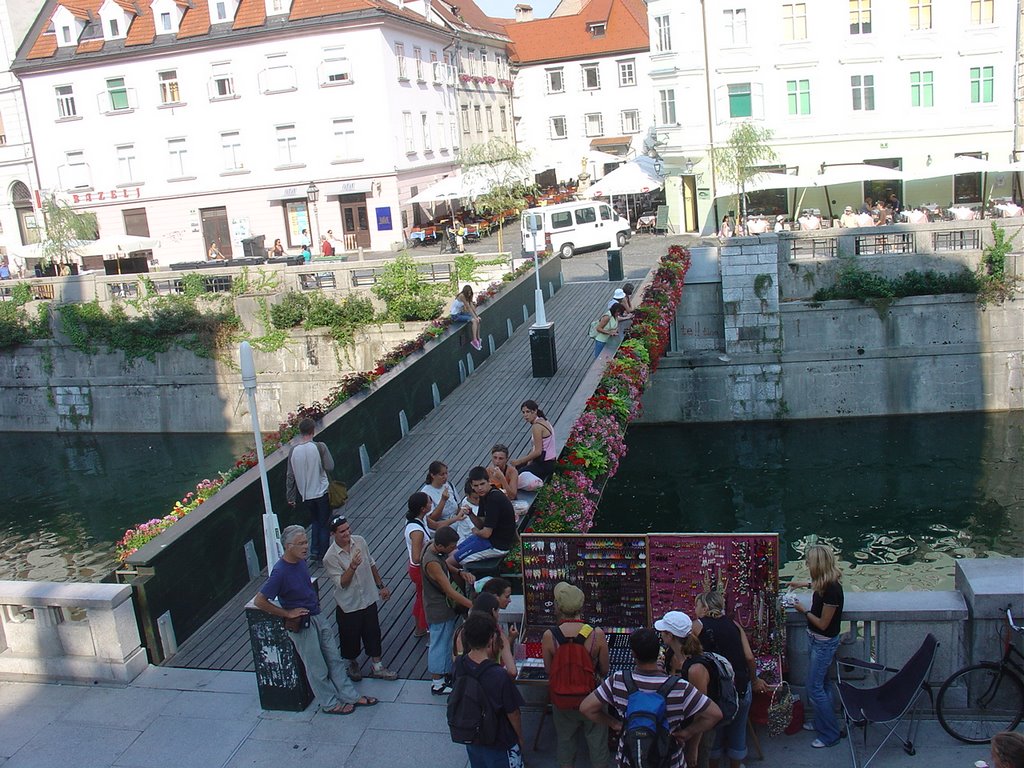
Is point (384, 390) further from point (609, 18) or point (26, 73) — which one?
point (609, 18)

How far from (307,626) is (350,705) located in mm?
846

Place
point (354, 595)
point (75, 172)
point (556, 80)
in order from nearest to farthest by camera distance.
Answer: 1. point (354, 595)
2. point (75, 172)
3. point (556, 80)

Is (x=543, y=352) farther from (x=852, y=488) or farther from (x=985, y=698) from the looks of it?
(x=985, y=698)

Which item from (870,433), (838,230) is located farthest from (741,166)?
(870,433)

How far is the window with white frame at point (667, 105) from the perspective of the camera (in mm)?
40094

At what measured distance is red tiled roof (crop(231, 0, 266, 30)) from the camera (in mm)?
43312

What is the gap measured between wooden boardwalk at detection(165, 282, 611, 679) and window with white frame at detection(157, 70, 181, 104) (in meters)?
26.5

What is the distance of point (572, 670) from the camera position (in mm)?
7379

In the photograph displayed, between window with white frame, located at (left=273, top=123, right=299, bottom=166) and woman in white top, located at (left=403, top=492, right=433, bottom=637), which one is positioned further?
window with white frame, located at (left=273, top=123, right=299, bottom=166)

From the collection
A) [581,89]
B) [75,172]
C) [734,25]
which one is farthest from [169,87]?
[734,25]

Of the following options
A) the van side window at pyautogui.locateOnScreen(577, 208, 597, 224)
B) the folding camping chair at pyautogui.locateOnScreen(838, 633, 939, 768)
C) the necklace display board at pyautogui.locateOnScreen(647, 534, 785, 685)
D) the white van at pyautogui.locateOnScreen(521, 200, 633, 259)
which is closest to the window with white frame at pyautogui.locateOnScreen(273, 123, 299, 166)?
the white van at pyautogui.locateOnScreen(521, 200, 633, 259)

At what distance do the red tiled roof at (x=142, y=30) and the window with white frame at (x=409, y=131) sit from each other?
1170 cm

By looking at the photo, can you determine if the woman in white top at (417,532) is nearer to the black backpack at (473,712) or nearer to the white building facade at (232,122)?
the black backpack at (473,712)

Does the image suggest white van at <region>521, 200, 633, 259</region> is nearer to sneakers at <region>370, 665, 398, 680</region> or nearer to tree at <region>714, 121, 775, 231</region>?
tree at <region>714, 121, 775, 231</region>
